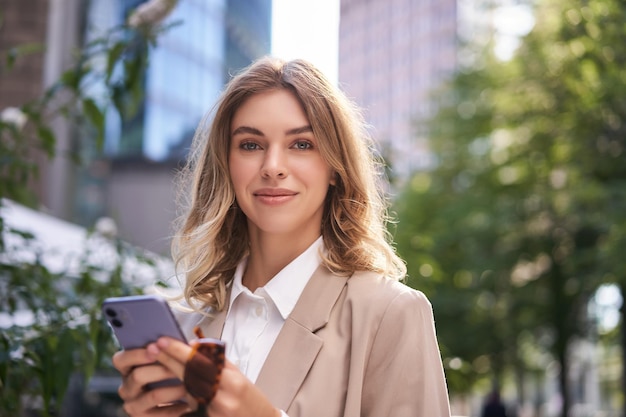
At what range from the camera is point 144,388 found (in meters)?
1.83

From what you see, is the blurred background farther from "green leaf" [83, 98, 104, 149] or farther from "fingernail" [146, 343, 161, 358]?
"fingernail" [146, 343, 161, 358]

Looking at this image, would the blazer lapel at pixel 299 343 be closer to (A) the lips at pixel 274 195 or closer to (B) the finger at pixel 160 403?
(A) the lips at pixel 274 195

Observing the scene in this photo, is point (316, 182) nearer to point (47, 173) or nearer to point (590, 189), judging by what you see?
point (590, 189)

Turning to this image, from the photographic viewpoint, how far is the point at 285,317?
2.27 metres

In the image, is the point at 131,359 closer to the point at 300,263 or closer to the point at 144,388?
the point at 144,388

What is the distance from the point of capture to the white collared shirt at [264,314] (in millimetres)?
2273

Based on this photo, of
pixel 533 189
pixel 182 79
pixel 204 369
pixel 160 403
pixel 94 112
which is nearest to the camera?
pixel 204 369

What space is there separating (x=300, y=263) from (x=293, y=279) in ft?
0.15

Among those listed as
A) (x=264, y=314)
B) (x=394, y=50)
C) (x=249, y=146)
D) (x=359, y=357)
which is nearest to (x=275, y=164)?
(x=249, y=146)

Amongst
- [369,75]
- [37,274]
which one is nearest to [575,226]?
[37,274]

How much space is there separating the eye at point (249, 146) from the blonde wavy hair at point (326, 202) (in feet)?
0.32

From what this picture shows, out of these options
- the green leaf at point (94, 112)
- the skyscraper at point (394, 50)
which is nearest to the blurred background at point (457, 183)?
the green leaf at point (94, 112)

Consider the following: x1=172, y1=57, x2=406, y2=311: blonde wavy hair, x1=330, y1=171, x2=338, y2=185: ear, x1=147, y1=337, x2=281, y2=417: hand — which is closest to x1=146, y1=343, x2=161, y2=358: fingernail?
x1=147, y1=337, x2=281, y2=417: hand

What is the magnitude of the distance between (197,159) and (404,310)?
0.82 meters
